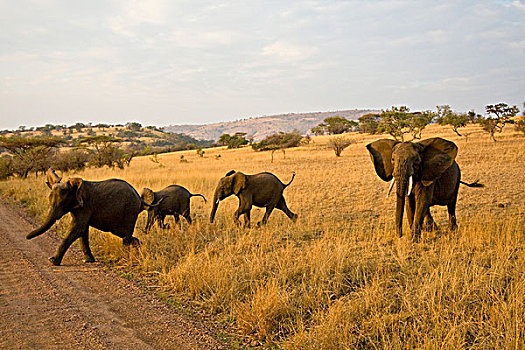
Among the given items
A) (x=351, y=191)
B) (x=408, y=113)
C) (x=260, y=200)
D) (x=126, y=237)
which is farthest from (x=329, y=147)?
(x=126, y=237)

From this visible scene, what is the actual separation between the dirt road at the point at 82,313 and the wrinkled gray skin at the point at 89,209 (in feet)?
1.78

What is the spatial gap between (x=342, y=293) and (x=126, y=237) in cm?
415

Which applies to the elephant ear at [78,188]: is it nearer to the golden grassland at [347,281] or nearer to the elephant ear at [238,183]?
the golden grassland at [347,281]

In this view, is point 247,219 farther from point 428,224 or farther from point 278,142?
point 278,142

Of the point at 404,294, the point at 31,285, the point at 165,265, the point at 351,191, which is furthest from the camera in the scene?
the point at 351,191

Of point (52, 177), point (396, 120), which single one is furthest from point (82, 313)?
point (396, 120)

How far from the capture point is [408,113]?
3597 cm

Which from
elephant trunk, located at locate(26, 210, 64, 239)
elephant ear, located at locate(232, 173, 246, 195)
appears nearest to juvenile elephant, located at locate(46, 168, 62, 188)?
elephant trunk, located at locate(26, 210, 64, 239)

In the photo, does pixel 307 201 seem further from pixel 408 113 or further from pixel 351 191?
pixel 408 113

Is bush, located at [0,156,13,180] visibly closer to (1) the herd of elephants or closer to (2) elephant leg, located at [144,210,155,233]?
(1) the herd of elephants

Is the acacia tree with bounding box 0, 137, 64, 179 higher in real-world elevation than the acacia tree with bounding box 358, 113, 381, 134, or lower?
lower

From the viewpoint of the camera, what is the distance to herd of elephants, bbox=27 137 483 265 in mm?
6258

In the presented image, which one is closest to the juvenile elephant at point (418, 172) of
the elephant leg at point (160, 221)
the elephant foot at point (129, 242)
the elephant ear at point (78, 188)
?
the elephant foot at point (129, 242)

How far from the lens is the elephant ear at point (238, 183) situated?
8736mm
